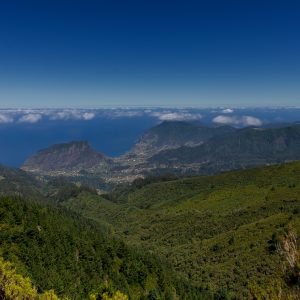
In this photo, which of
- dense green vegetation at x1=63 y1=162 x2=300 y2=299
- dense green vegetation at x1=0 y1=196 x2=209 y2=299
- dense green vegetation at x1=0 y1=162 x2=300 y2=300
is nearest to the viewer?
dense green vegetation at x1=0 y1=162 x2=300 y2=300

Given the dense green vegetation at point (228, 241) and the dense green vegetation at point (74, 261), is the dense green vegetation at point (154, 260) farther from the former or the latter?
the dense green vegetation at point (228, 241)

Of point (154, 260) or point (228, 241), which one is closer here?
point (154, 260)

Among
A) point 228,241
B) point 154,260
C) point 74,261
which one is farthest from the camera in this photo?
point 228,241

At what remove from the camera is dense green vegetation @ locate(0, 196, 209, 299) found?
222ft

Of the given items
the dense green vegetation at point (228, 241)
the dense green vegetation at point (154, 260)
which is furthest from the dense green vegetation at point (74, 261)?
the dense green vegetation at point (228, 241)

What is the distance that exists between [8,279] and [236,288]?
308ft

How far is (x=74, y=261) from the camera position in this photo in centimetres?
8119

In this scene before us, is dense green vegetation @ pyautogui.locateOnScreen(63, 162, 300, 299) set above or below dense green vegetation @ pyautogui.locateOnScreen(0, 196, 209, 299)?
below

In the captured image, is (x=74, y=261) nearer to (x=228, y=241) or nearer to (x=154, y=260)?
(x=154, y=260)

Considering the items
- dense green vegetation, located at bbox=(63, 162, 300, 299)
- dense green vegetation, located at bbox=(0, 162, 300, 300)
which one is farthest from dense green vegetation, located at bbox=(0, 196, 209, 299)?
dense green vegetation, located at bbox=(63, 162, 300, 299)

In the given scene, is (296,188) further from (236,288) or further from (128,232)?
(236,288)

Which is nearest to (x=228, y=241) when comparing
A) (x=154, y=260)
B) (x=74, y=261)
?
(x=154, y=260)

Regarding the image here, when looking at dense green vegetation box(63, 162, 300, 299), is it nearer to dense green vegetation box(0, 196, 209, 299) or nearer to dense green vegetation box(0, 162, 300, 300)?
dense green vegetation box(0, 162, 300, 300)

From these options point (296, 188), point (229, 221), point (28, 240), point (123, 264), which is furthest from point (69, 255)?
point (296, 188)
